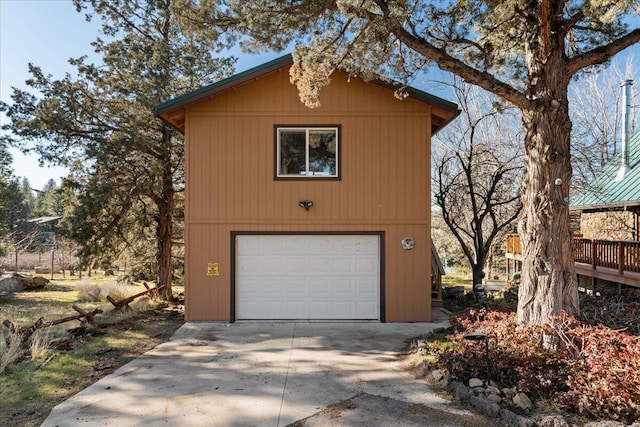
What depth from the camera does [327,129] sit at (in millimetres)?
8570

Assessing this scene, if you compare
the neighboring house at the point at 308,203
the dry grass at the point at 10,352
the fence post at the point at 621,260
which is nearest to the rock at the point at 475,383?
the neighboring house at the point at 308,203

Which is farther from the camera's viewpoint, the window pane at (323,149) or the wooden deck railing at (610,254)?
the wooden deck railing at (610,254)

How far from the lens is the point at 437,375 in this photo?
4.95 m

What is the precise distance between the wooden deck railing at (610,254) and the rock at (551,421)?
5.58m

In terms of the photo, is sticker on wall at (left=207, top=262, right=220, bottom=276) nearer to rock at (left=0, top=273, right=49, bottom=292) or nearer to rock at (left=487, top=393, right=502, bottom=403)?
rock at (left=487, top=393, right=502, bottom=403)

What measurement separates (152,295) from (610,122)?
23.3 m

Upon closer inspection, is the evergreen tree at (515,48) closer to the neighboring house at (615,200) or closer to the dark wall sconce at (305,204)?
the dark wall sconce at (305,204)

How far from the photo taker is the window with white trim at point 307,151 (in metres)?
→ 8.53

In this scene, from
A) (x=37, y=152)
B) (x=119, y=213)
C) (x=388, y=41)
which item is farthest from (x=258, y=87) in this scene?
(x=37, y=152)

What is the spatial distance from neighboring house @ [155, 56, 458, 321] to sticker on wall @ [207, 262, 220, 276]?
22mm

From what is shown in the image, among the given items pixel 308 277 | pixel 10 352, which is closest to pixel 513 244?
pixel 308 277

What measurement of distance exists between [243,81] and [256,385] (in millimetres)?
6019

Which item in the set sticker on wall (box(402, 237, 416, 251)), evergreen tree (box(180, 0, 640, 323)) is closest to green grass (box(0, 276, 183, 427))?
sticker on wall (box(402, 237, 416, 251))

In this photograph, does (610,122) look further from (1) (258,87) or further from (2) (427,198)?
(1) (258,87)
